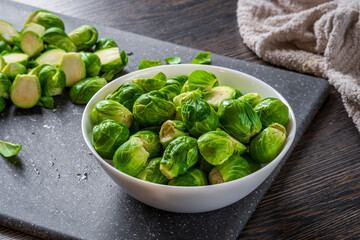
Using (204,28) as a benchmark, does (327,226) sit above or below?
below

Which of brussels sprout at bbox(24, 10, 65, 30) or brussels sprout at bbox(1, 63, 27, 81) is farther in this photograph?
brussels sprout at bbox(24, 10, 65, 30)

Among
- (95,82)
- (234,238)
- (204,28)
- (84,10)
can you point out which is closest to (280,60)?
(204,28)

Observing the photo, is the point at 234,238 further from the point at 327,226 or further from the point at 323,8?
the point at 323,8

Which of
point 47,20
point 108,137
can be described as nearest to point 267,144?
point 108,137

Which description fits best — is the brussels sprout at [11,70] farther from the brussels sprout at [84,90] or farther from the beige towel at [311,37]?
the beige towel at [311,37]

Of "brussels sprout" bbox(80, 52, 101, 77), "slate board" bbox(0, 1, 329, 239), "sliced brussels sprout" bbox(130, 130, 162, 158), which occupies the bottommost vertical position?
"slate board" bbox(0, 1, 329, 239)

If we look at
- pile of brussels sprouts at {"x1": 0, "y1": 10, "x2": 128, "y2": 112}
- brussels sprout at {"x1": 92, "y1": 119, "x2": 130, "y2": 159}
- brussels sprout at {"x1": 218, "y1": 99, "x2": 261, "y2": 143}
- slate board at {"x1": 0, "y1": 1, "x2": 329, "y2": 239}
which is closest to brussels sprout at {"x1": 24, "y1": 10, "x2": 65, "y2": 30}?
pile of brussels sprouts at {"x1": 0, "y1": 10, "x2": 128, "y2": 112}

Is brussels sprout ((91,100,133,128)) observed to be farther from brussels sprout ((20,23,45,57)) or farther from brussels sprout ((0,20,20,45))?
brussels sprout ((0,20,20,45))

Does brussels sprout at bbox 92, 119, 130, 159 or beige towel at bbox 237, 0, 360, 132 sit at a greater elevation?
brussels sprout at bbox 92, 119, 130, 159
